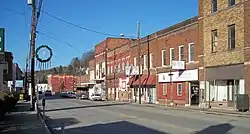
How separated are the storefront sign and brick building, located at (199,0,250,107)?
155cm

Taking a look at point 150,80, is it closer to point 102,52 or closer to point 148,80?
point 148,80

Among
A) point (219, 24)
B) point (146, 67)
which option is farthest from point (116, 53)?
point (219, 24)

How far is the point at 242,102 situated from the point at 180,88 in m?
13.3

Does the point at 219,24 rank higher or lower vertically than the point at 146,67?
higher

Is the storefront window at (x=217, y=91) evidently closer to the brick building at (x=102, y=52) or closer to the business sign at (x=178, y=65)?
the business sign at (x=178, y=65)

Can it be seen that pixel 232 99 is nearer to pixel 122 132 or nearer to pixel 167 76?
pixel 167 76

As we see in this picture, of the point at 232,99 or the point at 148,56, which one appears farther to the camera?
the point at 148,56

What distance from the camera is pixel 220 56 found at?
1341 inches

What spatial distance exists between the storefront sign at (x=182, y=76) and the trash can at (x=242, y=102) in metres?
9.10

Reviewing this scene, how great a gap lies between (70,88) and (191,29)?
4706 inches

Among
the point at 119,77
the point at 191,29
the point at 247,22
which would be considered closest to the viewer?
the point at 247,22

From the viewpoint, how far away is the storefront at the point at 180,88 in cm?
4025

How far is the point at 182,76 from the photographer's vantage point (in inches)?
1639

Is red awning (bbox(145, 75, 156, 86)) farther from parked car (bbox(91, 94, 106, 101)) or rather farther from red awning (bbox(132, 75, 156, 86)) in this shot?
parked car (bbox(91, 94, 106, 101))
